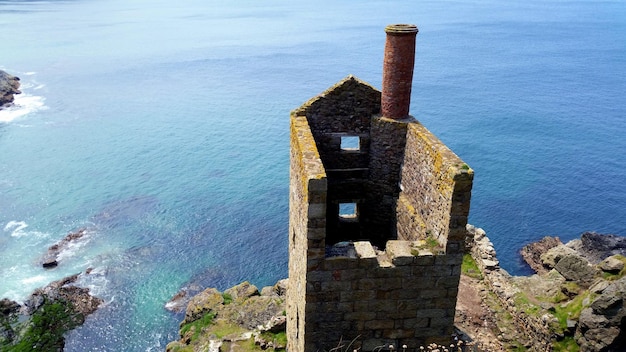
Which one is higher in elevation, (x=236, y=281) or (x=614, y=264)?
(x=614, y=264)

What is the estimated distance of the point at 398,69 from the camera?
14984 millimetres

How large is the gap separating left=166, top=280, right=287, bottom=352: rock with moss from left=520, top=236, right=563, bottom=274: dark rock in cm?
1929

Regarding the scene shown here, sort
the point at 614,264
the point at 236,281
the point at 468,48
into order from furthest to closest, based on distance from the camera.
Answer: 1. the point at 468,48
2. the point at 236,281
3. the point at 614,264

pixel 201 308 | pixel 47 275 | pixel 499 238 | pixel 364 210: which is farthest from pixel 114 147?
pixel 364 210

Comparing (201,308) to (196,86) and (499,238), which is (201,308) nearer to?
(499,238)

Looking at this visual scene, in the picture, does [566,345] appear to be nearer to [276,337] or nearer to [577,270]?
[577,270]

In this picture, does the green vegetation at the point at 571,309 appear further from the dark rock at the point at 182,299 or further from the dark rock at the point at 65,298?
the dark rock at the point at 65,298

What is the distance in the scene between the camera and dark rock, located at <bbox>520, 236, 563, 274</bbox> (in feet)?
116

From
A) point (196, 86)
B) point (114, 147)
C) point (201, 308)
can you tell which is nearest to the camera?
point (201, 308)

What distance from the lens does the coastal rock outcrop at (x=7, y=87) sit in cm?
7599

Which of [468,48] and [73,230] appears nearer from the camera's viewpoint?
[73,230]

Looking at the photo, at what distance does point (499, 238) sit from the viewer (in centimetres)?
3912

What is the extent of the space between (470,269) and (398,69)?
1035 centimetres

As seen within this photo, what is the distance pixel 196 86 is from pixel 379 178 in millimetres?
73404
